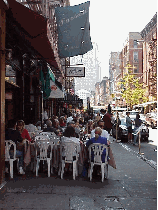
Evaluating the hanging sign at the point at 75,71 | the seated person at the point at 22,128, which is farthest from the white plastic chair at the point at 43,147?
the hanging sign at the point at 75,71

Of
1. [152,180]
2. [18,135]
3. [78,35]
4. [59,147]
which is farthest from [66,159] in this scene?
[78,35]

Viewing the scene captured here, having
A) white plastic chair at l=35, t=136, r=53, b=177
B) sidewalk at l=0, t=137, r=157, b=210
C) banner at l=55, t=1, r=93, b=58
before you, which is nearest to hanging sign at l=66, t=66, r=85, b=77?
banner at l=55, t=1, r=93, b=58

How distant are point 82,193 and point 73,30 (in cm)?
938

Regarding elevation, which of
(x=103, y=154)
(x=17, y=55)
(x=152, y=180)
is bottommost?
(x=152, y=180)

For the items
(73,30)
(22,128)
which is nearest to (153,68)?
(73,30)

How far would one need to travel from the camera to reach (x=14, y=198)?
277 inches

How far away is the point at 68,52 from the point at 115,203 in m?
10.1

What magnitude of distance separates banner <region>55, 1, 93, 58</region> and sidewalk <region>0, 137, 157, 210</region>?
7.12m

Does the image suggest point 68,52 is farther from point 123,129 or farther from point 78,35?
point 123,129

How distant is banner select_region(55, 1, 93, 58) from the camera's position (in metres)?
14.9

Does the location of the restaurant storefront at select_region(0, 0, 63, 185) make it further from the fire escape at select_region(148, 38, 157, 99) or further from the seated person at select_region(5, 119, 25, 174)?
the fire escape at select_region(148, 38, 157, 99)

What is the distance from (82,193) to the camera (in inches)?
300

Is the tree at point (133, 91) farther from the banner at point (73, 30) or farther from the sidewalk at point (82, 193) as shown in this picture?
the sidewalk at point (82, 193)

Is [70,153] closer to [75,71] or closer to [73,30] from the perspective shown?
[73,30]
